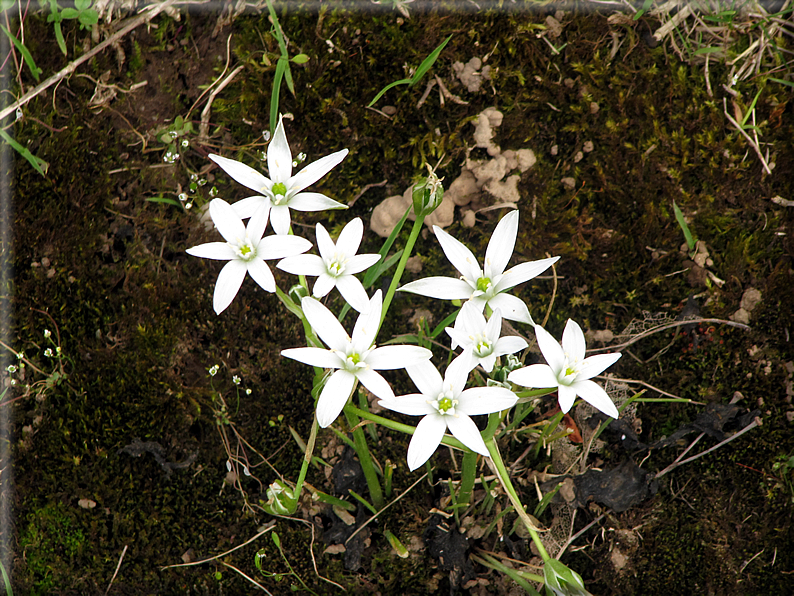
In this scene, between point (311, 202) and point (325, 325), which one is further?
point (311, 202)

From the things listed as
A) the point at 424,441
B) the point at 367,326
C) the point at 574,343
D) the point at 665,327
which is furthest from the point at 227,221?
the point at 665,327

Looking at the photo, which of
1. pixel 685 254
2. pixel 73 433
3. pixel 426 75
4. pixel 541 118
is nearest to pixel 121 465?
pixel 73 433

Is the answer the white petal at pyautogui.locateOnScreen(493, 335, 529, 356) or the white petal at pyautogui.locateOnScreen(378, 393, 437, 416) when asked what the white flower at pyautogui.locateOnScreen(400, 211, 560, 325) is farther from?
the white petal at pyautogui.locateOnScreen(378, 393, 437, 416)

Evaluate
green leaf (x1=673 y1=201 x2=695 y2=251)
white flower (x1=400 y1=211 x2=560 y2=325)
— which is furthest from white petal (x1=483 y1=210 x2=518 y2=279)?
green leaf (x1=673 y1=201 x2=695 y2=251)

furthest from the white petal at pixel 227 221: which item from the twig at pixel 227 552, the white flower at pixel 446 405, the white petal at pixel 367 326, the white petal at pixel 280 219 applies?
the twig at pixel 227 552

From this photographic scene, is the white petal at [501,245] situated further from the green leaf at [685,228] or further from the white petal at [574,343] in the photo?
the green leaf at [685,228]

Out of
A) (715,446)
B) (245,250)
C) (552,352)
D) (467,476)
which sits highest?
(245,250)

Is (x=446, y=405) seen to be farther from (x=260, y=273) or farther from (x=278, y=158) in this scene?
(x=278, y=158)

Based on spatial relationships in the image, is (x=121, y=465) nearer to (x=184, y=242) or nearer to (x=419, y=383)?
(x=184, y=242)
